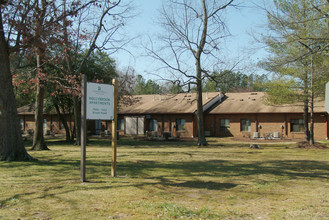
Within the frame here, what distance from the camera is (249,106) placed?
34906mm

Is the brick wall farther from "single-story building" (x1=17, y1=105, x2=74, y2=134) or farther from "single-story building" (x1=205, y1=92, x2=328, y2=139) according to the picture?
"single-story building" (x1=17, y1=105, x2=74, y2=134)

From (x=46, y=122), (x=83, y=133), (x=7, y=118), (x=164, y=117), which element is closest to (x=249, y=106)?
(x=164, y=117)

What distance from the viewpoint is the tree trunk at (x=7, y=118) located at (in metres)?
11.9

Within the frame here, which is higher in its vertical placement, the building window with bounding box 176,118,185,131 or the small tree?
the small tree

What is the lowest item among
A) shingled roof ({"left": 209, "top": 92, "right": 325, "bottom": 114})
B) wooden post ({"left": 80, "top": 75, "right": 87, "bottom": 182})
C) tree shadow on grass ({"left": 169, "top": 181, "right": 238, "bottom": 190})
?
tree shadow on grass ({"left": 169, "top": 181, "right": 238, "bottom": 190})

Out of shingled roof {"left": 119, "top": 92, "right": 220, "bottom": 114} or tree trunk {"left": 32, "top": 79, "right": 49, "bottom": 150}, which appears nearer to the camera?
tree trunk {"left": 32, "top": 79, "right": 49, "bottom": 150}

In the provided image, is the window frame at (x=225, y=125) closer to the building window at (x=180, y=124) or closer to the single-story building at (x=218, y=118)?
the single-story building at (x=218, y=118)

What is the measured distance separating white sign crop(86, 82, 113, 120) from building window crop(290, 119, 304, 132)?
26729mm

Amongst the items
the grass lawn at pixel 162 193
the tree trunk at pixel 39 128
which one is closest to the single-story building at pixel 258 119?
the tree trunk at pixel 39 128

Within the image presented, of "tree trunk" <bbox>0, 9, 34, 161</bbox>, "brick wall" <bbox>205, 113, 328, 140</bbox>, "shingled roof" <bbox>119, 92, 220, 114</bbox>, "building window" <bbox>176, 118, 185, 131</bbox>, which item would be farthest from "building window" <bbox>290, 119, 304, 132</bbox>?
"tree trunk" <bbox>0, 9, 34, 161</bbox>

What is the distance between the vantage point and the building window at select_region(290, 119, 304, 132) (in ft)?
103

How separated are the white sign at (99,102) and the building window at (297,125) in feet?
87.7

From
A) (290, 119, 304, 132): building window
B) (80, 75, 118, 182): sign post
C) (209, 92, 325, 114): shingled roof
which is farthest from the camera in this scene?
(290, 119, 304, 132): building window

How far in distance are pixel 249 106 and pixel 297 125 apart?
5.38 meters
